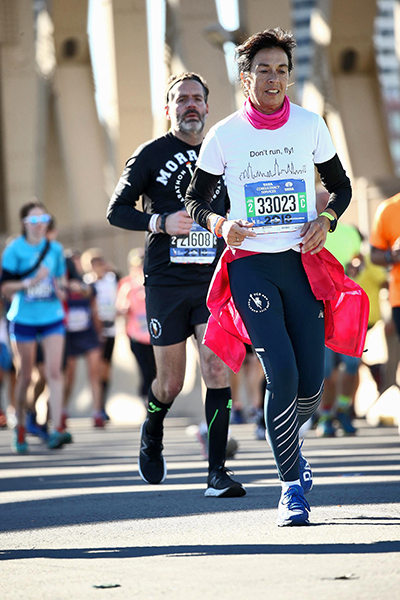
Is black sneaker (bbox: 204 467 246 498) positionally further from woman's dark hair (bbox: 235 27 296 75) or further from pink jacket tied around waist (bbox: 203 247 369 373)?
woman's dark hair (bbox: 235 27 296 75)

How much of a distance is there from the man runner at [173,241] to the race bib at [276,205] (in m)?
1.22

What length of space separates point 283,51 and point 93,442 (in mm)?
7175

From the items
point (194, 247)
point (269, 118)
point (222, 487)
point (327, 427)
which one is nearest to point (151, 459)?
point (222, 487)

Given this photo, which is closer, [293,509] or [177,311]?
[293,509]

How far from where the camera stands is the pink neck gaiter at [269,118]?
17.0 ft

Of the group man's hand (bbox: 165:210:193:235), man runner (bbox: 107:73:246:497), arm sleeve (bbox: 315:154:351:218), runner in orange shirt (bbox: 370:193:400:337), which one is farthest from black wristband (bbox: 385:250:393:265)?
arm sleeve (bbox: 315:154:351:218)

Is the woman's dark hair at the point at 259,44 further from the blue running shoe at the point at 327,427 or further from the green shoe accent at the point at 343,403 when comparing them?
the green shoe accent at the point at 343,403

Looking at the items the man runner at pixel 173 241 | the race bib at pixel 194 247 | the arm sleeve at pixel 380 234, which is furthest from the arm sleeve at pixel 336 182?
the arm sleeve at pixel 380 234

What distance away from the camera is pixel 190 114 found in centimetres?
657

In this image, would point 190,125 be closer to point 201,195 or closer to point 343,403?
point 201,195

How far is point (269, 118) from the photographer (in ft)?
17.0

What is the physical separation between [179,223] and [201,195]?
71 cm

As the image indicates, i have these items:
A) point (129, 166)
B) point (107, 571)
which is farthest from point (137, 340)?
point (107, 571)

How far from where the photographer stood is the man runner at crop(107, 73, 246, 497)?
6.46 m
